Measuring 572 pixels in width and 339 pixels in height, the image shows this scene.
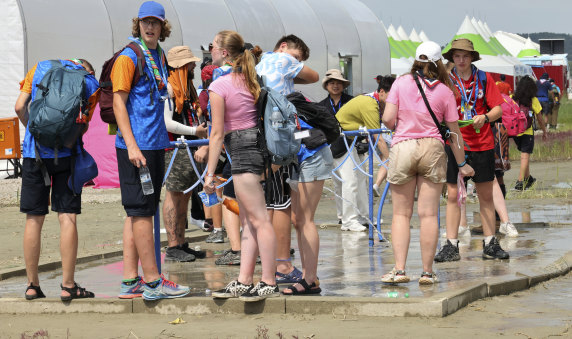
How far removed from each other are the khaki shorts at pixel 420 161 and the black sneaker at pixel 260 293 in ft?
4.84

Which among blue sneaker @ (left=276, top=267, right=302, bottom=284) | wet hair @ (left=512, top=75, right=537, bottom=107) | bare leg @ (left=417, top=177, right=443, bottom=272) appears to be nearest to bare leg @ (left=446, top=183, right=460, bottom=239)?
bare leg @ (left=417, top=177, right=443, bottom=272)

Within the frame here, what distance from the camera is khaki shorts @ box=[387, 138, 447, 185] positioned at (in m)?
7.68

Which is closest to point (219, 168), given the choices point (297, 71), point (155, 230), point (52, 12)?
point (155, 230)

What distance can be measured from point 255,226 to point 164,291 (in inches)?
31.9

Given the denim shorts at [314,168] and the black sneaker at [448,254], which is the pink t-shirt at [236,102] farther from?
the black sneaker at [448,254]

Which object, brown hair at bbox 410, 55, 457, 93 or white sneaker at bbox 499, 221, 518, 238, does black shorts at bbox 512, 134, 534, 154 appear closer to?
white sneaker at bbox 499, 221, 518, 238

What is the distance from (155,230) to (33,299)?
1.20m

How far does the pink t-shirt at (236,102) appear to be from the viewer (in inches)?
269

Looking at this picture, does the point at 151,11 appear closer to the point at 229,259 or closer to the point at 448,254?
the point at 229,259

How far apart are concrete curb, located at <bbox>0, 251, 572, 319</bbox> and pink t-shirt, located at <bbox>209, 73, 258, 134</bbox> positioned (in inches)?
47.0

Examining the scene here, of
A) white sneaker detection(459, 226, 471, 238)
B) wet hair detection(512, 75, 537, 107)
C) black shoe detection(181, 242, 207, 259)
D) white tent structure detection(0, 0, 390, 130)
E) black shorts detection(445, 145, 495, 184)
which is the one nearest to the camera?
black shorts detection(445, 145, 495, 184)

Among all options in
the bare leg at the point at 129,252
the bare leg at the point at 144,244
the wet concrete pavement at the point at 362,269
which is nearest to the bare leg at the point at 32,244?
the wet concrete pavement at the point at 362,269

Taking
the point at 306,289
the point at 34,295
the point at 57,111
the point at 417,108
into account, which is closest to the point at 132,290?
the point at 34,295

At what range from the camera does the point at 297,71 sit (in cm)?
753
